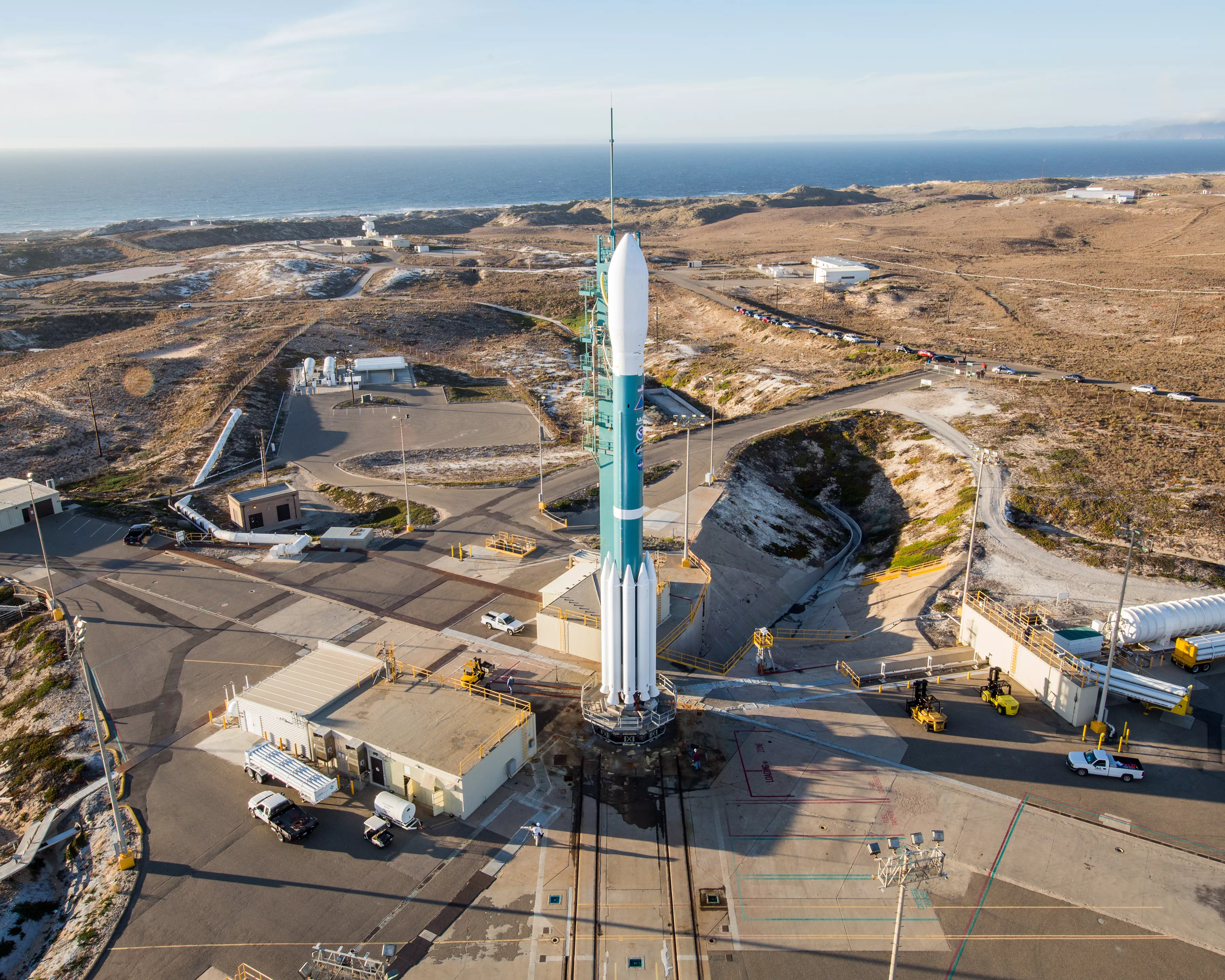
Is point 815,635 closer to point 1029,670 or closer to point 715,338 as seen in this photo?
point 1029,670

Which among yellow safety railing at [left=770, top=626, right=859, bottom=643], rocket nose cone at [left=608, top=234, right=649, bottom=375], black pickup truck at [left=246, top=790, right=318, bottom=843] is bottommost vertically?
yellow safety railing at [left=770, top=626, right=859, bottom=643]

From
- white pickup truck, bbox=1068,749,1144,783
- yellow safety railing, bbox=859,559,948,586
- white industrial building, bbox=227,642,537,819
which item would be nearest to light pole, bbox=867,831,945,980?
white pickup truck, bbox=1068,749,1144,783

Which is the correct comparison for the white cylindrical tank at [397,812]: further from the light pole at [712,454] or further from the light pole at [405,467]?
the light pole at [712,454]

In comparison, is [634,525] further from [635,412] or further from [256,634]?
[256,634]

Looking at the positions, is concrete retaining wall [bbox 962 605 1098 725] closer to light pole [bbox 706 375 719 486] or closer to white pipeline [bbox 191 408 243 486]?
light pole [bbox 706 375 719 486]

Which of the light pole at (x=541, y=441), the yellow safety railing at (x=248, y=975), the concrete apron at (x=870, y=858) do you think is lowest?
the concrete apron at (x=870, y=858)

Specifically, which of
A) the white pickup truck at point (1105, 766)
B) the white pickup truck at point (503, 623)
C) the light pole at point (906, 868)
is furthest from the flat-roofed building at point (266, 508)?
Answer: the white pickup truck at point (1105, 766)

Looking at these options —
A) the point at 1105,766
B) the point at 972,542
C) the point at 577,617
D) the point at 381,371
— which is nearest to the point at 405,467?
the point at 577,617
